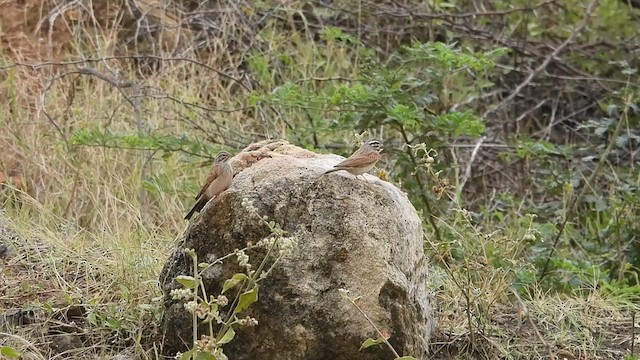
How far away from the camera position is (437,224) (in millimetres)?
5934

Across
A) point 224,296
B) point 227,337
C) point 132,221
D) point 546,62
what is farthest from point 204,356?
point 546,62

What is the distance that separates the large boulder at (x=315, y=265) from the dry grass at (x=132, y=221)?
0.39 meters

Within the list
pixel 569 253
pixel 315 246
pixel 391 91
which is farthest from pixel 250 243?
pixel 569 253

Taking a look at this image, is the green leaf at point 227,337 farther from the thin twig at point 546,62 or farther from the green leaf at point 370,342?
the thin twig at point 546,62

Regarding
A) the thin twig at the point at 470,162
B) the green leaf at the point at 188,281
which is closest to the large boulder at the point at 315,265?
the green leaf at the point at 188,281

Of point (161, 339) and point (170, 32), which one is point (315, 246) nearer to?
point (161, 339)

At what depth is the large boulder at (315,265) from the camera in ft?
12.3

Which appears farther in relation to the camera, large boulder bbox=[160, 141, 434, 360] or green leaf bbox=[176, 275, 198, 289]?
large boulder bbox=[160, 141, 434, 360]

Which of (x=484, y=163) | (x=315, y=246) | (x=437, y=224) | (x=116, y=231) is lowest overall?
(x=484, y=163)

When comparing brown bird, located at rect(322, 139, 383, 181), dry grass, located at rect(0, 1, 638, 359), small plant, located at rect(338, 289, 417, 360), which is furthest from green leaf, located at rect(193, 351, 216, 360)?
brown bird, located at rect(322, 139, 383, 181)

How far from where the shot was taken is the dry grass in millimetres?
4324

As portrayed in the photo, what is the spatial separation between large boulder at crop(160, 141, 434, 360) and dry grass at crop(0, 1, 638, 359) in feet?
1.27

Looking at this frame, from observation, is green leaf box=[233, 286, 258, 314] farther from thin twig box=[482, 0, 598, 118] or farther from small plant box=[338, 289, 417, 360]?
thin twig box=[482, 0, 598, 118]

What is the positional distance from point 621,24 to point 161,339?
592 cm
